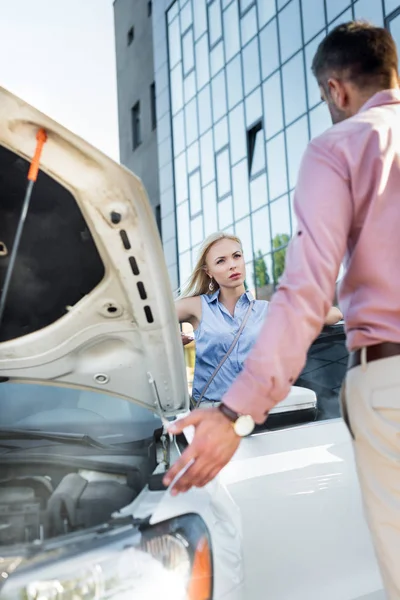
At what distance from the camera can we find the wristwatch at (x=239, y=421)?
1356 millimetres

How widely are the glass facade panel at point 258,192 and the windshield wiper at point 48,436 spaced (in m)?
13.1

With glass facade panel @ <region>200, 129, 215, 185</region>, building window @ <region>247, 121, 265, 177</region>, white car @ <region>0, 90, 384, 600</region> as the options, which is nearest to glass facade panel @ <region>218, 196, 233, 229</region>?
glass facade panel @ <region>200, 129, 215, 185</region>

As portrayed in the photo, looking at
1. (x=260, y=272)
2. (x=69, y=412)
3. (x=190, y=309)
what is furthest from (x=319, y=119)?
(x=69, y=412)

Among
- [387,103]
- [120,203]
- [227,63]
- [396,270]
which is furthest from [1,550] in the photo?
[227,63]

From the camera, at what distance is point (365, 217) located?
4.68 ft

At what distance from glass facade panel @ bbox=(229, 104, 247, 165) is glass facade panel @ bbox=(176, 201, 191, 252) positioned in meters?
2.87

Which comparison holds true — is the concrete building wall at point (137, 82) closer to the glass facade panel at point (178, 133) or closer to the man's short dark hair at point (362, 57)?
the glass facade panel at point (178, 133)

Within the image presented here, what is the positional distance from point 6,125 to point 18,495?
1.21 m

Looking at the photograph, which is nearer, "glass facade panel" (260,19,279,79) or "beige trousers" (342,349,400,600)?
"beige trousers" (342,349,400,600)

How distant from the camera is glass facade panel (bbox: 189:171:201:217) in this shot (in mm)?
18172

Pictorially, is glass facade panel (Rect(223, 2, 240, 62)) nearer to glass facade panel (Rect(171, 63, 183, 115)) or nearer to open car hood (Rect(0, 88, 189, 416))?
glass facade panel (Rect(171, 63, 183, 115))

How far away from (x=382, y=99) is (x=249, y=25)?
1547 cm

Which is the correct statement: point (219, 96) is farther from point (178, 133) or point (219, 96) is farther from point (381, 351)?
point (381, 351)

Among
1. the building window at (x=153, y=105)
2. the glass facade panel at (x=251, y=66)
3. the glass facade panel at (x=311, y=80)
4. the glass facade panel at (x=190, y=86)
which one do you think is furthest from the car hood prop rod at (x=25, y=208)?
the building window at (x=153, y=105)
